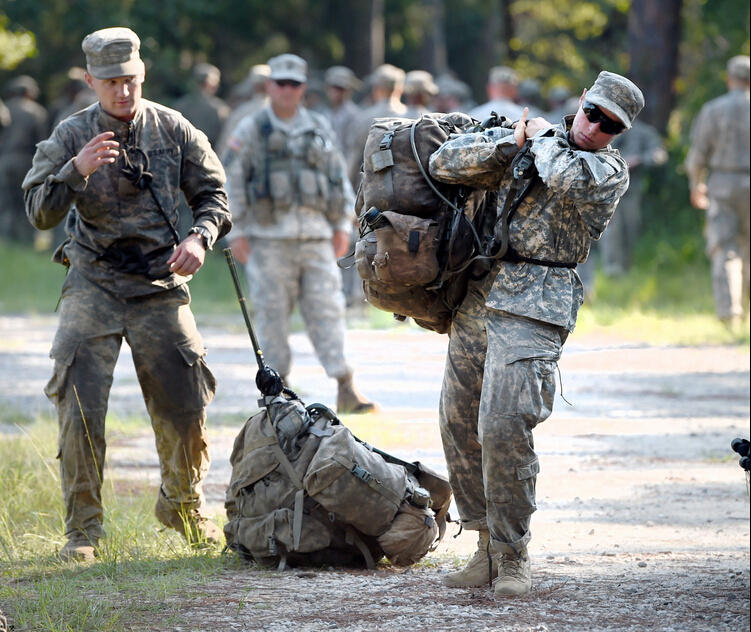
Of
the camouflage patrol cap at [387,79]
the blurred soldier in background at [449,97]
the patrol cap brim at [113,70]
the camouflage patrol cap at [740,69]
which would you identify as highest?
the blurred soldier in background at [449,97]

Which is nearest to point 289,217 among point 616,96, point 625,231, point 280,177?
point 280,177

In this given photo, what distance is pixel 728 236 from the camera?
13.9 meters

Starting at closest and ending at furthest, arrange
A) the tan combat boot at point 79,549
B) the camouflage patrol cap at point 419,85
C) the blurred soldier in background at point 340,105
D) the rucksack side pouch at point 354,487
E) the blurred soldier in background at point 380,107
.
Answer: the rucksack side pouch at point 354,487, the tan combat boot at point 79,549, the camouflage patrol cap at point 419,85, the blurred soldier in background at point 380,107, the blurred soldier in background at point 340,105

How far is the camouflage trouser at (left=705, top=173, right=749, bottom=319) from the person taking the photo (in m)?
13.7

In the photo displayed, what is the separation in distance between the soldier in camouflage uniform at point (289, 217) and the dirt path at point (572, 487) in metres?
0.66

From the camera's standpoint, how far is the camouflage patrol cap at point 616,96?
520 centimetres

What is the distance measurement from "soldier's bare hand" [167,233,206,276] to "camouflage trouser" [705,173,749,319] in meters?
8.55

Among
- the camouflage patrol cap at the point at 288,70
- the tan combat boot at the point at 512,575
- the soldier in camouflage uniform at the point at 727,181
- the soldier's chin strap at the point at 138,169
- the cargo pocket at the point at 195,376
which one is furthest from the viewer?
the soldier in camouflage uniform at the point at 727,181

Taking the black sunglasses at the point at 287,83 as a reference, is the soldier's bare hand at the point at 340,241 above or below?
below

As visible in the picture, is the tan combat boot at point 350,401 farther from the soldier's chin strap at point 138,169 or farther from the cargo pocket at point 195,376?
the soldier's chin strap at point 138,169

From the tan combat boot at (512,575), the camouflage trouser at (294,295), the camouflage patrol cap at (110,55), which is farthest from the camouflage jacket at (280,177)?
the tan combat boot at (512,575)

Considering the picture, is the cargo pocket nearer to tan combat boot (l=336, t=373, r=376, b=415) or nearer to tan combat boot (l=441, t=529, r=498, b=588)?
tan combat boot (l=441, t=529, r=498, b=588)

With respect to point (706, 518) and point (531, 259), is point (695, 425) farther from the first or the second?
point (531, 259)

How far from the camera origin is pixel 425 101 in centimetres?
1506
